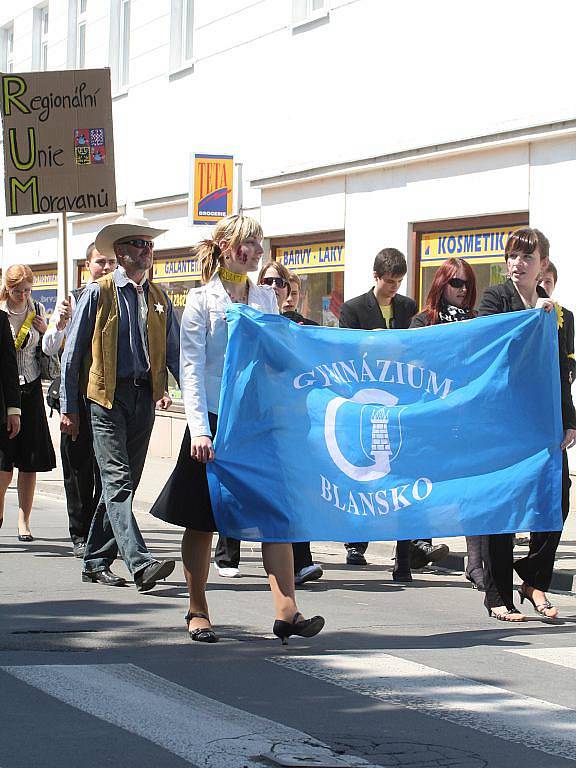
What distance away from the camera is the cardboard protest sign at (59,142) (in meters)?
12.0

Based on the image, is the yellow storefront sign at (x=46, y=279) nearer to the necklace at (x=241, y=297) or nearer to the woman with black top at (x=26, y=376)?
the woman with black top at (x=26, y=376)

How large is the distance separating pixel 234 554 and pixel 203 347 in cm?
273

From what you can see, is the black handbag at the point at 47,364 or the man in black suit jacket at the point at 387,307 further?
the black handbag at the point at 47,364

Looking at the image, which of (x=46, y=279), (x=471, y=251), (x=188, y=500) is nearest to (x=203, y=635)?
(x=188, y=500)

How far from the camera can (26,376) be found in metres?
11.2

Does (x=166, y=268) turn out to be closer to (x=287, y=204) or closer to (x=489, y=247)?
(x=287, y=204)

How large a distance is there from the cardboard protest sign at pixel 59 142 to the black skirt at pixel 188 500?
16.8ft

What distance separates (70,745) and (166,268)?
17.7 metres

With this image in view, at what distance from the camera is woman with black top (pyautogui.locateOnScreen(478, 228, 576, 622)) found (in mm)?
8000

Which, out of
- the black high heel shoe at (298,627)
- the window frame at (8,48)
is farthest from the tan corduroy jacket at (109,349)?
the window frame at (8,48)

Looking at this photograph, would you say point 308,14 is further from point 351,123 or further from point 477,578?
point 477,578

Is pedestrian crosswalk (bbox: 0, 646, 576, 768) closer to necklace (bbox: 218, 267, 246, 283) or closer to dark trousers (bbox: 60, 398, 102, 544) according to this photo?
necklace (bbox: 218, 267, 246, 283)

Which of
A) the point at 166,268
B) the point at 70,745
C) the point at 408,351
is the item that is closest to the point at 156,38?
the point at 166,268

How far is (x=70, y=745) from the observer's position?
5.12 meters
